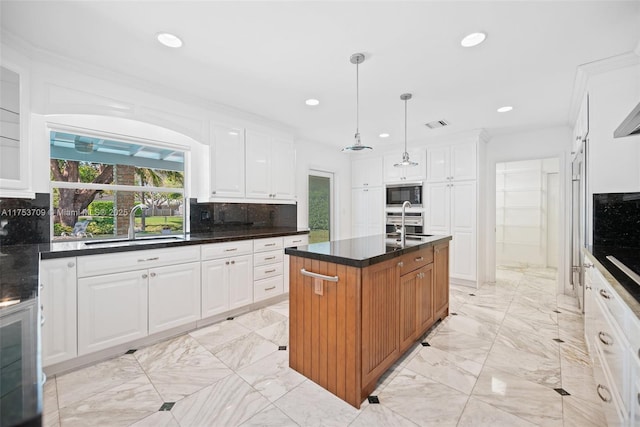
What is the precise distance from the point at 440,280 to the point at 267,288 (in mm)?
2020

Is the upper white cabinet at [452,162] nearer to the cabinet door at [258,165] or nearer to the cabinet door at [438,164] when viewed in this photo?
the cabinet door at [438,164]

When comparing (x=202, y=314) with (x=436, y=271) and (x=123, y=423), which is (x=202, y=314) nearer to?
(x=123, y=423)

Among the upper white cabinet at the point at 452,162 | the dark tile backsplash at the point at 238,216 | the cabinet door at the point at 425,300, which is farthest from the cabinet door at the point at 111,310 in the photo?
the upper white cabinet at the point at 452,162

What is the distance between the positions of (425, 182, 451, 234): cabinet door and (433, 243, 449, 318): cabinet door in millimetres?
1770

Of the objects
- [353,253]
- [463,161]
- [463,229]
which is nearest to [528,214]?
[463,229]

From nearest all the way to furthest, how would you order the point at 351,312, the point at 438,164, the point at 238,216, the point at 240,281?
the point at 351,312 < the point at 240,281 < the point at 238,216 < the point at 438,164

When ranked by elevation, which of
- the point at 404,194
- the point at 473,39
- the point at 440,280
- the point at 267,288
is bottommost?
the point at 267,288

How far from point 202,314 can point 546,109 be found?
464 centimetres

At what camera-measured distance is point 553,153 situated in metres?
4.25

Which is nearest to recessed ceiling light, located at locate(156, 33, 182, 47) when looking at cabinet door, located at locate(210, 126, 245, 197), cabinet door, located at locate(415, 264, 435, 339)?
cabinet door, located at locate(210, 126, 245, 197)

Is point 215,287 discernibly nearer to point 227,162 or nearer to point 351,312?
point 227,162

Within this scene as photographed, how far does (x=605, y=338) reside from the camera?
5.00ft

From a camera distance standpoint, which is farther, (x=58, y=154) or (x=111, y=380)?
(x=58, y=154)

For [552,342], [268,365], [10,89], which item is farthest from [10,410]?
[552,342]
